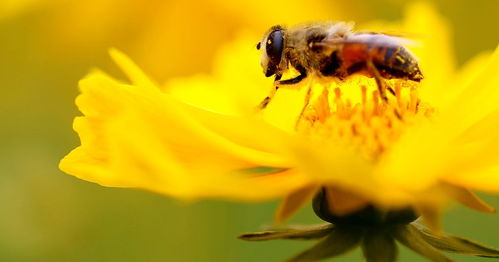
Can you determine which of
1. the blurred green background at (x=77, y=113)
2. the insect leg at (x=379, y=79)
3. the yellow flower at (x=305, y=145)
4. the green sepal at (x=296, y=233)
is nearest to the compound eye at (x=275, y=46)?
the yellow flower at (x=305, y=145)

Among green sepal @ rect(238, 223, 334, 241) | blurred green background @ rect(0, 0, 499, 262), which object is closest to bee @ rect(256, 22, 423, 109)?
green sepal @ rect(238, 223, 334, 241)

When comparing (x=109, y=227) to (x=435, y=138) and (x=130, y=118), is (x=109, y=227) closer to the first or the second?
(x=130, y=118)

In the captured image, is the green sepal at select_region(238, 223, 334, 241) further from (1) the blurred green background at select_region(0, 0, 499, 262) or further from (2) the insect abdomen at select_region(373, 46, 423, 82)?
(1) the blurred green background at select_region(0, 0, 499, 262)

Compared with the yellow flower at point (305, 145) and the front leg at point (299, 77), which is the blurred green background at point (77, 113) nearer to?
the yellow flower at point (305, 145)

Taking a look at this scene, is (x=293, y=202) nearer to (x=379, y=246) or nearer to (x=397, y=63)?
(x=379, y=246)

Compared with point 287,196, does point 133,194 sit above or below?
above

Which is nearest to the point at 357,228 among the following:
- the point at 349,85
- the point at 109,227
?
the point at 349,85
